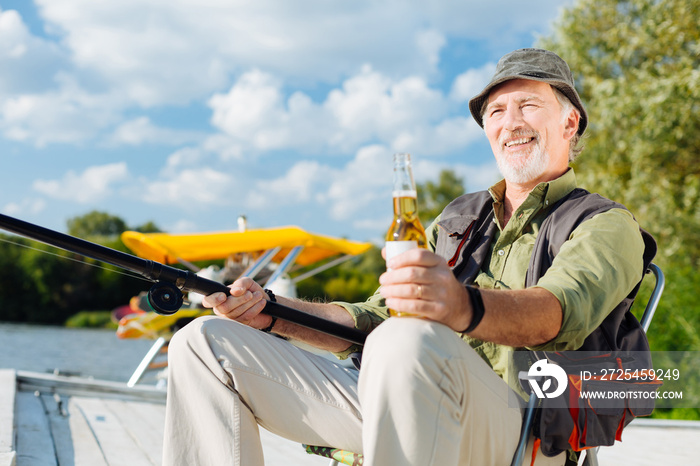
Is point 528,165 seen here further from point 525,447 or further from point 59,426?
point 59,426

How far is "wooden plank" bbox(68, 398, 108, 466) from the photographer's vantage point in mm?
2998

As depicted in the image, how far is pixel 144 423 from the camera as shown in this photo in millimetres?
4137

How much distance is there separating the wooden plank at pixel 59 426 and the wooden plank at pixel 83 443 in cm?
2

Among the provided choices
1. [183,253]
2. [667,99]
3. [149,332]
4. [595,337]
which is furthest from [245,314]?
[667,99]

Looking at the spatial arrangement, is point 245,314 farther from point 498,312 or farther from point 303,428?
point 498,312

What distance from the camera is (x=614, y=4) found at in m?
13.8

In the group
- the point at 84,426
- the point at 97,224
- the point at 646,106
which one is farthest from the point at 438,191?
the point at 84,426

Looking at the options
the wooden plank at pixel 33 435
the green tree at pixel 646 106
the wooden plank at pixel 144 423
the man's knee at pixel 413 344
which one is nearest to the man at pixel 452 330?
the man's knee at pixel 413 344

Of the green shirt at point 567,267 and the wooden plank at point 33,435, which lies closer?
the green shirt at point 567,267

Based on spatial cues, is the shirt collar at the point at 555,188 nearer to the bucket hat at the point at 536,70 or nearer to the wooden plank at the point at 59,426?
the bucket hat at the point at 536,70

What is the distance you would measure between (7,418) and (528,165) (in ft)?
8.55

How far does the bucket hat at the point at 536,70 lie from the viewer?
2.12 m

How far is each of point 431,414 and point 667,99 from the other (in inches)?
442

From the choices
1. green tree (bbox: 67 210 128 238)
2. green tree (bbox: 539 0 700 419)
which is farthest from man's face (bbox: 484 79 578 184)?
green tree (bbox: 67 210 128 238)
